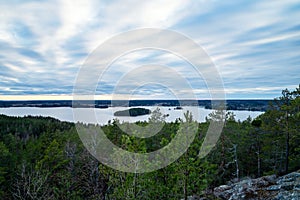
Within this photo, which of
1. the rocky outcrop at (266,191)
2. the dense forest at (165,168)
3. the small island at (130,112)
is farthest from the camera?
the small island at (130,112)

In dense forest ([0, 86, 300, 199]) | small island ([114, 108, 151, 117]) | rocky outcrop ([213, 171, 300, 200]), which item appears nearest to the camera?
rocky outcrop ([213, 171, 300, 200])

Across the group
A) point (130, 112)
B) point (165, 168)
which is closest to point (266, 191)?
point (165, 168)

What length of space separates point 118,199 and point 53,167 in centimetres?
1439

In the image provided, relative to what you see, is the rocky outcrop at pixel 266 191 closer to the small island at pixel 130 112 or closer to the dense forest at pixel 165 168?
the dense forest at pixel 165 168

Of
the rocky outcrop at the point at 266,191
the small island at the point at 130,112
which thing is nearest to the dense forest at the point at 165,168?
the small island at the point at 130,112

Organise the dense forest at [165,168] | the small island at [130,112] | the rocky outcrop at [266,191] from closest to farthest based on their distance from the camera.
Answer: the rocky outcrop at [266,191], the dense forest at [165,168], the small island at [130,112]

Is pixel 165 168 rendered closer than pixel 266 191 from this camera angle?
No

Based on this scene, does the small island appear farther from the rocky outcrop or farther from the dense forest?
the rocky outcrop

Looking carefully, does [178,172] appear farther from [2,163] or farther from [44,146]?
[2,163]

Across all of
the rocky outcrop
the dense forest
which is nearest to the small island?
the dense forest

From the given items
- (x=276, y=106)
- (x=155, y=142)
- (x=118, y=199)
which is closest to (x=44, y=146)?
(x=155, y=142)

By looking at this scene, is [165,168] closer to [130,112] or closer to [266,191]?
[266,191]

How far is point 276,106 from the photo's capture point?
782 inches

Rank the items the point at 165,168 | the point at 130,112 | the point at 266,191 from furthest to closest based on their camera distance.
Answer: the point at 130,112, the point at 165,168, the point at 266,191
